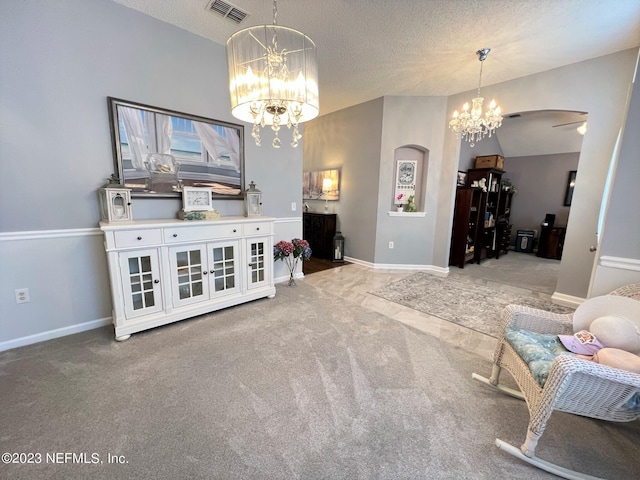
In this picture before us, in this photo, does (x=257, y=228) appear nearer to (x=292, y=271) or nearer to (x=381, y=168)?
(x=292, y=271)

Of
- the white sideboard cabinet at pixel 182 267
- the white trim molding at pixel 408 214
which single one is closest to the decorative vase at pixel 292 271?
the white sideboard cabinet at pixel 182 267

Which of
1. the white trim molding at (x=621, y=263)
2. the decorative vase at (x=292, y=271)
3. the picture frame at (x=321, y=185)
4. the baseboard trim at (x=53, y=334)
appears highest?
the picture frame at (x=321, y=185)

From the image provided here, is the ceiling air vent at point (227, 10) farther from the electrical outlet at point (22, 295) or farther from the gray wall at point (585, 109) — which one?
the gray wall at point (585, 109)

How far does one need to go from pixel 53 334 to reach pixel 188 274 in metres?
1.12

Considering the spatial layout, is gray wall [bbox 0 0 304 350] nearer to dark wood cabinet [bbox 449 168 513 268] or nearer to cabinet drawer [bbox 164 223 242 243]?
cabinet drawer [bbox 164 223 242 243]

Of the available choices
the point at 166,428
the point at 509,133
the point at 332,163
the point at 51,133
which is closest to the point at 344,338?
the point at 166,428

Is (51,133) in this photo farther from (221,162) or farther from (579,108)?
(579,108)

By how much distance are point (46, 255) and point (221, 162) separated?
168 centimetres

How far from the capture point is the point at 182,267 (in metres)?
2.36

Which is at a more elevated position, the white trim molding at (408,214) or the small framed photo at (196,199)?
the small framed photo at (196,199)

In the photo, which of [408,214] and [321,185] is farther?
[321,185]

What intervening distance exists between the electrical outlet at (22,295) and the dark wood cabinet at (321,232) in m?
3.87

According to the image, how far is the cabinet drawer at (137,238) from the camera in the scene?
2.00 metres

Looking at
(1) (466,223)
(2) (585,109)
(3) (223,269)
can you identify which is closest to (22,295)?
(3) (223,269)
